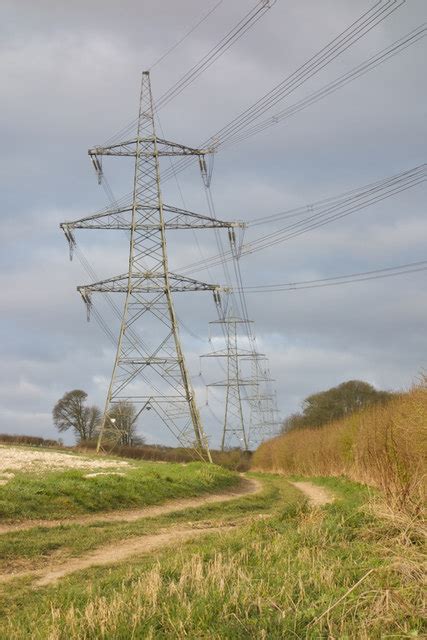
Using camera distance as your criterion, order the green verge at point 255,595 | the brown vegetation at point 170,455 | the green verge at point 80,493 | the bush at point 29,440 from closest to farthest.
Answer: the green verge at point 255,595, the green verge at point 80,493, the brown vegetation at point 170,455, the bush at point 29,440

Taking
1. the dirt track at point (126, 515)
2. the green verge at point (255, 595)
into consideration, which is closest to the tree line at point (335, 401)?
the dirt track at point (126, 515)

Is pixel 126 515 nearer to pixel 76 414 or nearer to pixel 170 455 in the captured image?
pixel 170 455

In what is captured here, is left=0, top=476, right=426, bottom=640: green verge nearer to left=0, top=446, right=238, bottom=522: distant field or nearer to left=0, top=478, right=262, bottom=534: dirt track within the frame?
left=0, top=478, right=262, bottom=534: dirt track

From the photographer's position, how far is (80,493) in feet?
60.9

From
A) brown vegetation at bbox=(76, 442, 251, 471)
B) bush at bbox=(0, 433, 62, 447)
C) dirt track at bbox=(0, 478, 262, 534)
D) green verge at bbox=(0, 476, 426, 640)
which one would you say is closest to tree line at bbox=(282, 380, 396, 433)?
brown vegetation at bbox=(76, 442, 251, 471)

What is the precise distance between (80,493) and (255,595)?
12.9 m

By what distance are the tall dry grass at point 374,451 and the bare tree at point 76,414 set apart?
31.7 meters

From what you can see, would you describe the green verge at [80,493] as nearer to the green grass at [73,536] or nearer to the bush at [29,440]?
the green grass at [73,536]

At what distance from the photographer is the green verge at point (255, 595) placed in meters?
5.59

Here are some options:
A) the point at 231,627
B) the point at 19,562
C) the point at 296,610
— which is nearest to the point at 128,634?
the point at 231,627

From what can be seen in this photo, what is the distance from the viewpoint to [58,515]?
1642 cm

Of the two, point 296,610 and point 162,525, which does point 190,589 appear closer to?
point 296,610

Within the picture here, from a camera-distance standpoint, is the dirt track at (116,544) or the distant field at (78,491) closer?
the dirt track at (116,544)

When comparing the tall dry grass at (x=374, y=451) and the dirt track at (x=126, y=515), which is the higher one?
the tall dry grass at (x=374, y=451)
